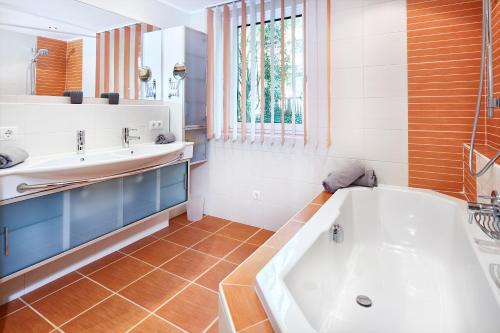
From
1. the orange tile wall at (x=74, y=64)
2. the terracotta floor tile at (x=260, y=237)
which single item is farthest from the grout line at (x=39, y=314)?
the terracotta floor tile at (x=260, y=237)

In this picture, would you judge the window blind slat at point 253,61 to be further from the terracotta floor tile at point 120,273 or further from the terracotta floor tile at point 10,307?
the terracotta floor tile at point 10,307

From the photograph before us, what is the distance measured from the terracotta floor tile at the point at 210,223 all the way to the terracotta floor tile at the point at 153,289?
0.90m

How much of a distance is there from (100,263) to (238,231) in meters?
1.22

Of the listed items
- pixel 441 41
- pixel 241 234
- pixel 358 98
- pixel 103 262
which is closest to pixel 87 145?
pixel 103 262

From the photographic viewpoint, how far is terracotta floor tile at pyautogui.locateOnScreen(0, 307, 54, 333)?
158cm

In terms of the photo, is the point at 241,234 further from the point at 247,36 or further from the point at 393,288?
the point at 247,36

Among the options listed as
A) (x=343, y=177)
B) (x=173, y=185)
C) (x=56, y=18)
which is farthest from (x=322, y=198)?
(x=56, y=18)

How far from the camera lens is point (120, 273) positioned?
7.08ft

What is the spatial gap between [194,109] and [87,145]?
1139 millimetres

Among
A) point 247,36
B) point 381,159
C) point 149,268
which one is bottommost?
point 149,268

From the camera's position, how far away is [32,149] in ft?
6.16

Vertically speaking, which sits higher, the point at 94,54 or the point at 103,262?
the point at 94,54

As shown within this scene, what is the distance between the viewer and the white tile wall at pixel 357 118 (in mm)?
2291

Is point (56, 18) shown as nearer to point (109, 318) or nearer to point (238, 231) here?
point (109, 318)
